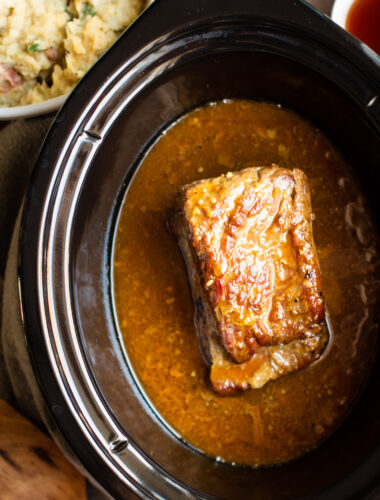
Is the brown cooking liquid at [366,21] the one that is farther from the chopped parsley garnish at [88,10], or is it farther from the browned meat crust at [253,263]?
the chopped parsley garnish at [88,10]

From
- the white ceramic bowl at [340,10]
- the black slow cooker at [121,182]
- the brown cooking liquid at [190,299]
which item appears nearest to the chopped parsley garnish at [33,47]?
the black slow cooker at [121,182]

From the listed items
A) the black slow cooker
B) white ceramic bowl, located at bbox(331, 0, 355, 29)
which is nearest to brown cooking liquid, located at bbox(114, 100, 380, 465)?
the black slow cooker

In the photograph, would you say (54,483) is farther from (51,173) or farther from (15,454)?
(51,173)

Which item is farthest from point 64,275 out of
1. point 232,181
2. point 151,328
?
point 232,181

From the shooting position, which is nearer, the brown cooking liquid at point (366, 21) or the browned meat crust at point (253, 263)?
the browned meat crust at point (253, 263)

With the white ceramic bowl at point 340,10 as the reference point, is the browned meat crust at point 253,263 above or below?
below

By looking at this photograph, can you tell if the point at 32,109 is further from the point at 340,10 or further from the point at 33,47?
the point at 340,10

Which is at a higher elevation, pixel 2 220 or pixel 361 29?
pixel 2 220

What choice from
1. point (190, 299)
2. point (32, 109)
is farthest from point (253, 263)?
point (32, 109)
